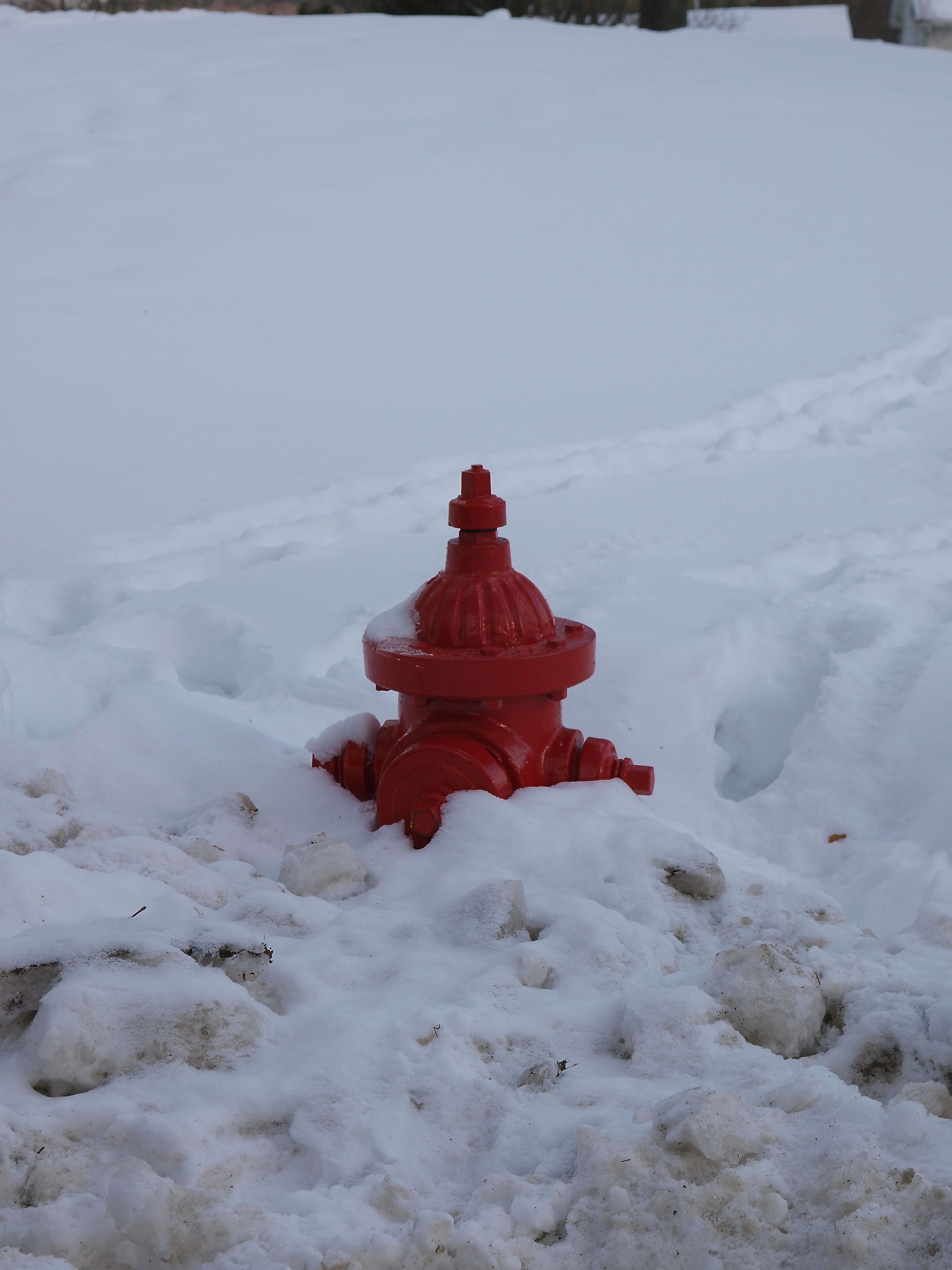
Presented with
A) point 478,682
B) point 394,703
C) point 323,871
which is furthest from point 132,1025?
point 394,703

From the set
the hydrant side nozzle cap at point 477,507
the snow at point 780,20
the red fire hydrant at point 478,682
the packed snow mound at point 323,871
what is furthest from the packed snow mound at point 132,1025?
the snow at point 780,20

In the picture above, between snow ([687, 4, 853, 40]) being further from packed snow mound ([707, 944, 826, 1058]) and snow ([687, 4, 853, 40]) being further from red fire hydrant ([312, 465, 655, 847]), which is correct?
packed snow mound ([707, 944, 826, 1058])

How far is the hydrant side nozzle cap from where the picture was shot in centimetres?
168

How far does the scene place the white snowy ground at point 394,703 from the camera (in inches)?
36.3

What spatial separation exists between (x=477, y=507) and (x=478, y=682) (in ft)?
0.82

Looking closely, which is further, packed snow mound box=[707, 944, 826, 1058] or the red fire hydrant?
the red fire hydrant

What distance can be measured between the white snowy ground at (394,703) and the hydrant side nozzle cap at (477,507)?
0.38 meters

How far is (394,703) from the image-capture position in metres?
2.18

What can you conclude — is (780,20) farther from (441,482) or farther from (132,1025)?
(132,1025)

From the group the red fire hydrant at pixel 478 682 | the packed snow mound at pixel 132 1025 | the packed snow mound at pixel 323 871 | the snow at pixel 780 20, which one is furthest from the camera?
the snow at pixel 780 20

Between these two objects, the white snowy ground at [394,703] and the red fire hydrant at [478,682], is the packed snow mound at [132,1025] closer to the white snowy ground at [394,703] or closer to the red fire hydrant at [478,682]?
the white snowy ground at [394,703]

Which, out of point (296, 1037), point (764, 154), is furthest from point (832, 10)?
point (296, 1037)

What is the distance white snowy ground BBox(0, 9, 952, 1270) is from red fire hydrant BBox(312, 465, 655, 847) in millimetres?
51

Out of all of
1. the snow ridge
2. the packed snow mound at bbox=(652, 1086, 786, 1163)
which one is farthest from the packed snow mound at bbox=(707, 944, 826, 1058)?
the snow ridge
